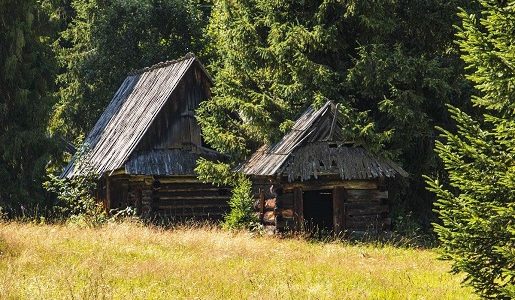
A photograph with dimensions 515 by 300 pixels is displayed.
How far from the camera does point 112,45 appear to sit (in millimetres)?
34969

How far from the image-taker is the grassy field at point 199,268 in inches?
398

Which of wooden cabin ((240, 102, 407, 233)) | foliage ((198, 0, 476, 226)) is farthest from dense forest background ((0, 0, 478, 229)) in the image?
wooden cabin ((240, 102, 407, 233))

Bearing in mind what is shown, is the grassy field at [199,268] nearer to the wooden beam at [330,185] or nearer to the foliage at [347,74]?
the wooden beam at [330,185]

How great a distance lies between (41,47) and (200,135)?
9571mm

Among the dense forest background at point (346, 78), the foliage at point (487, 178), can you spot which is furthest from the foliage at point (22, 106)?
the foliage at point (487, 178)

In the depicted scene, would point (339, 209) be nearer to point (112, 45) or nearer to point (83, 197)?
point (83, 197)

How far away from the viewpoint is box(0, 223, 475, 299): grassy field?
10102 millimetres

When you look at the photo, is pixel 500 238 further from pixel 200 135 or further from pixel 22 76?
pixel 22 76

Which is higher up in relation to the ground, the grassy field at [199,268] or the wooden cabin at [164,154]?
the wooden cabin at [164,154]

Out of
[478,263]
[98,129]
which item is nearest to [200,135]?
[98,129]


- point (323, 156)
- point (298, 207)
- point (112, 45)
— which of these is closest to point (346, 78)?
point (323, 156)

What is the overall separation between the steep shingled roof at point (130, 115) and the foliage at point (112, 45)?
577 centimetres

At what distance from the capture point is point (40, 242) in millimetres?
14359

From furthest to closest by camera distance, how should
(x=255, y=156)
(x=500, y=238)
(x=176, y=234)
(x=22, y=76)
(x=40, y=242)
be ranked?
(x=22, y=76)
(x=255, y=156)
(x=176, y=234)
(x=40, y=242)
(x=500, y=238)
